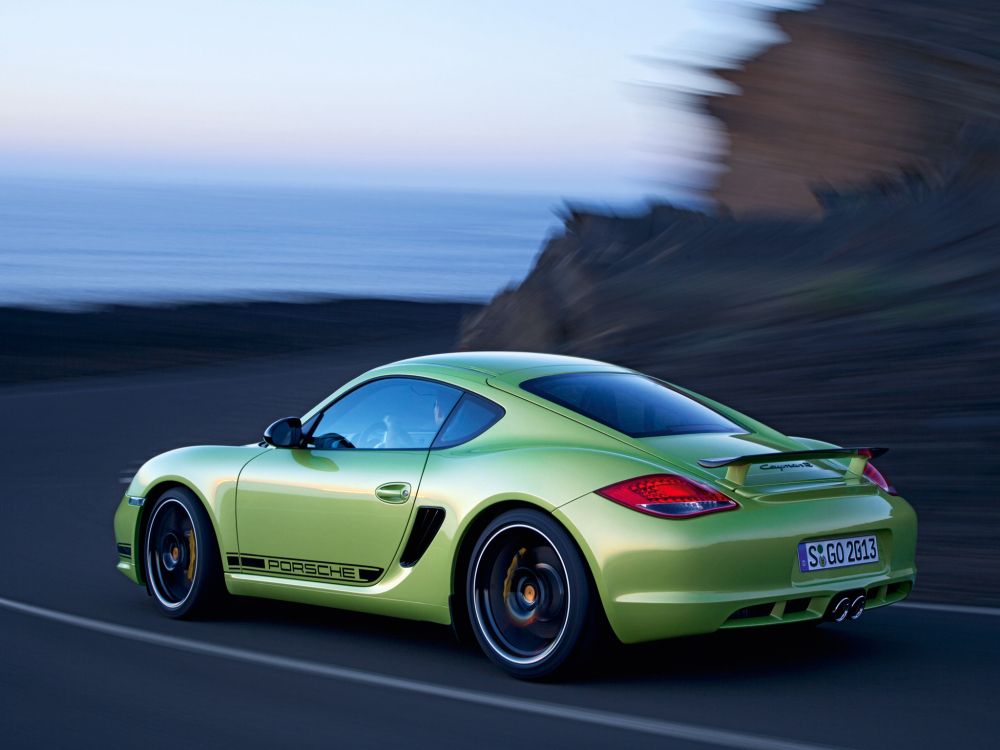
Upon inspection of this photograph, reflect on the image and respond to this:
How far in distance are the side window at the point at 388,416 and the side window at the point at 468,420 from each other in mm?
69

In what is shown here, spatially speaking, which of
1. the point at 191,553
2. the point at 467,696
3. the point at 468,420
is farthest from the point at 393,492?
the point at 191,553

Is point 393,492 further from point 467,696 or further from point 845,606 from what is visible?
point 845,606

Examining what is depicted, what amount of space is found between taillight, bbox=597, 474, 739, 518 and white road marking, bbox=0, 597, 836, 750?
0.77m

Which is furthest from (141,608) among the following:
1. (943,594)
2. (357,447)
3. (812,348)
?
(812,348)

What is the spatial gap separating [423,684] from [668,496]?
4.16 ft

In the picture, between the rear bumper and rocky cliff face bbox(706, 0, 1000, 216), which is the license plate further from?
rocky cliff face bbox(706, 0, 1000, 216)

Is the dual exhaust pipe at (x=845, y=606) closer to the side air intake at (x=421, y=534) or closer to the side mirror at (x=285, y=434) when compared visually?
the side air intake at (x=421, y=534)

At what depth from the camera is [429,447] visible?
20.4 feet

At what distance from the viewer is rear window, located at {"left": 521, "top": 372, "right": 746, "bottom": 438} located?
6043mm

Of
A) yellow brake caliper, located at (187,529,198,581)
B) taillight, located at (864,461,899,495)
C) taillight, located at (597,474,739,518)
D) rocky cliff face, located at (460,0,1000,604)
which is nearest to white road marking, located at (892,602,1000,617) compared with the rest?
rocky cliff face, located at (460,0,1000,604)

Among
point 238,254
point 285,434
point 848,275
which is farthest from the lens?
point 238,254

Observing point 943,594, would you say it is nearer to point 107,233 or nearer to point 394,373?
point 394,373

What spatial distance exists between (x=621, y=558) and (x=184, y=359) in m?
25.1

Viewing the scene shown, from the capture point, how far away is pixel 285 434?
22.1 ft
